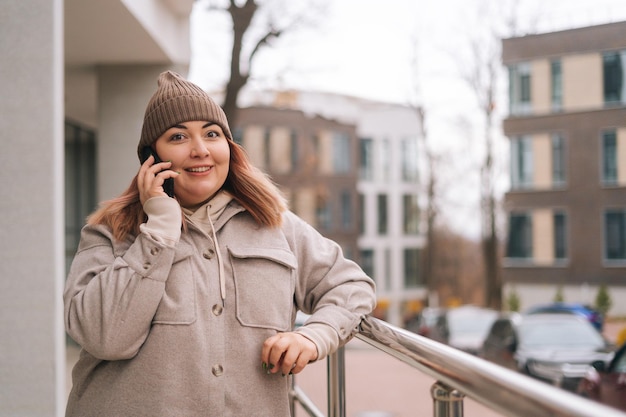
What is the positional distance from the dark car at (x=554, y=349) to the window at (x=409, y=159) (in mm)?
37210

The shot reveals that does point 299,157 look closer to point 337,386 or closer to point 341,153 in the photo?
point 341,153

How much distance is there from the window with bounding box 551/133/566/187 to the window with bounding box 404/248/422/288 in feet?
58.5

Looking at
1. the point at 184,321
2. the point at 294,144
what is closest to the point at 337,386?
the point at 184,321

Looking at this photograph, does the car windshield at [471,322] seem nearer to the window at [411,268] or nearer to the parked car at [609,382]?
the parked car at [609,382]

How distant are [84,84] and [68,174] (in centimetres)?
313

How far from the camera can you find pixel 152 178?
74.5 inches

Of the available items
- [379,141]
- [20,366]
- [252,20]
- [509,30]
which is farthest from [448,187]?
[20,366]

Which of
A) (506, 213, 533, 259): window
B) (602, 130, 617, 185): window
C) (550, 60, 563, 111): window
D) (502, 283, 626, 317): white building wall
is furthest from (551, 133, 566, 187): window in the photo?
(502, 283, 626, 317): white building wall

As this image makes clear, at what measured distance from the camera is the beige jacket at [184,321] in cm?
177

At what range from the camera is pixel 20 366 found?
3.88 meters

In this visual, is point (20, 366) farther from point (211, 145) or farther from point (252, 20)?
point (252, 20)

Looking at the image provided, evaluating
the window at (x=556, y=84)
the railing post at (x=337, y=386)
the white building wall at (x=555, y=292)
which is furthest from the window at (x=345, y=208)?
the railing post at (x=337, y=386)

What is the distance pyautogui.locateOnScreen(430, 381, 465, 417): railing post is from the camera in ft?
5.16

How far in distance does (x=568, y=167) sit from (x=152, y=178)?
35.4 m
